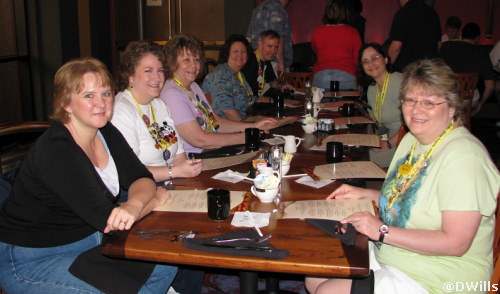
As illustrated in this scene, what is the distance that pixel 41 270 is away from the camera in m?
1.66

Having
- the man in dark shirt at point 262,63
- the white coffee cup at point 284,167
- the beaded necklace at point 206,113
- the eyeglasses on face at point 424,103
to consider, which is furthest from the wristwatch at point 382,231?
the man in dark shirt at point 262,63

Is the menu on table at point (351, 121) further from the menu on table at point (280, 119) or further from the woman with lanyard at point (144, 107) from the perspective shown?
the woman with lanyard at point (144, 107)

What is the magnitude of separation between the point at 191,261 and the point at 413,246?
2.25 ft

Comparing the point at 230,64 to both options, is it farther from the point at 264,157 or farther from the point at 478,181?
the point at 478,181

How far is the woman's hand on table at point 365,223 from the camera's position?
1514mm

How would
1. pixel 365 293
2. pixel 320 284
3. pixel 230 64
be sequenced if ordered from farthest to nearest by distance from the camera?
pixel 230 64, pixel 320 284, pixel 365 293

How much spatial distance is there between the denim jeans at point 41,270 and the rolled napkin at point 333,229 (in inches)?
25.1

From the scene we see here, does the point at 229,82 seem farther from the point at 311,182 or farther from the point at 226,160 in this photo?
the point at 311,182

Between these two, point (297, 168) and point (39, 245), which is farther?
point (297, 168)

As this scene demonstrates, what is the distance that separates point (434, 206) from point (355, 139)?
1.08m

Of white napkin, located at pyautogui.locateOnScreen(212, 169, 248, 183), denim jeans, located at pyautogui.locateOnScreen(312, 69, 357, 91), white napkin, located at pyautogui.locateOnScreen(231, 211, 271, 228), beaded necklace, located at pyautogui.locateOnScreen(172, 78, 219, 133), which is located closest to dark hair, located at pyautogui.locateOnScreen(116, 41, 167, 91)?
beaded necklace, located at pyautogui.locateOnScreen(172, 78, 219, 133)

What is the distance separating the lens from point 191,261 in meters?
1.39

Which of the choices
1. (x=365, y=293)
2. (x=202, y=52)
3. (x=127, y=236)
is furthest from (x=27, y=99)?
(x=365, y=293)

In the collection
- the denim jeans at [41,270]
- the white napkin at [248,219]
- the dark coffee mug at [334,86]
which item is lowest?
the denim jeans at [41,270]
